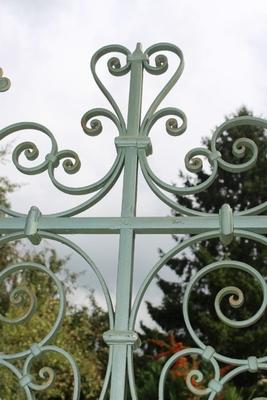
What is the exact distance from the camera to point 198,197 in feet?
45.5

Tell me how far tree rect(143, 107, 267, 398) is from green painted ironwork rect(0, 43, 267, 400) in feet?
33.4

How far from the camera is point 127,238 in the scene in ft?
3.97

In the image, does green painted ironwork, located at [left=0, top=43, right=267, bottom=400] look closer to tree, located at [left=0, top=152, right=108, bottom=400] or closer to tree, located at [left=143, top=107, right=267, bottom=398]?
tree, located at [left=0, top=152, right=108, bottom=400]

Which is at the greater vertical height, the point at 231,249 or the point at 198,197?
the point at 198,197

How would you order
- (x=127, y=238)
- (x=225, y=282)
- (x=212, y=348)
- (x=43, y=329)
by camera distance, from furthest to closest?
(x=225, y=282) → (x=43, y=329) → (x=127, y=238) → (x=212, y=348)

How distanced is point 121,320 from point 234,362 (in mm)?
215

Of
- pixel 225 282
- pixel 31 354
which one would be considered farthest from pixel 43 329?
pixel 31 354

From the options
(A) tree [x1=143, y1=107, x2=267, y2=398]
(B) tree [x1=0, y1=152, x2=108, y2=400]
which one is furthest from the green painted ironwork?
(A) tree [x1=143, y1=107, x2=267, y2=398]

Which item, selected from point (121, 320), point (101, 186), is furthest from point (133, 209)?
point (121, 320)

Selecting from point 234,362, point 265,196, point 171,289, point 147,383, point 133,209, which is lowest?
point 234,362

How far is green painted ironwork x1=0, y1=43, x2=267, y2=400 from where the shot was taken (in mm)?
1114

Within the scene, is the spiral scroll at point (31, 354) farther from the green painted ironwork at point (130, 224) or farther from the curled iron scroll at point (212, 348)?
the curled iron scroll at point (212, 348)

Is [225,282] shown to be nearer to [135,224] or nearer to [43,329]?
[43,329]

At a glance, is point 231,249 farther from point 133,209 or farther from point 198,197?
point 133,209
